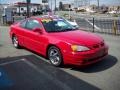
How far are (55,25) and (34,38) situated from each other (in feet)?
2.83

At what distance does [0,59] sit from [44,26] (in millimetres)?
1973

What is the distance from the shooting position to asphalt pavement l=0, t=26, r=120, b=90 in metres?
5.80

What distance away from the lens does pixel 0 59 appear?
8.45m

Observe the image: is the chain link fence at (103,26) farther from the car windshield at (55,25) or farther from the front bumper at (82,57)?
the front bumper at (82,57)

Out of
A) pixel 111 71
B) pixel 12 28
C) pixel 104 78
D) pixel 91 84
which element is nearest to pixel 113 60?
pixel 111 71

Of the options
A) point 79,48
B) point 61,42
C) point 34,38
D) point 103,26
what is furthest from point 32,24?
point 103,26

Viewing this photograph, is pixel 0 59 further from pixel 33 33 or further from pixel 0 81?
pixel 0 81

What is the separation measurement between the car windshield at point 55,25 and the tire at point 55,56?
2.66 feet

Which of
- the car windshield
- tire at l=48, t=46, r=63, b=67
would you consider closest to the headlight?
tire at l=48, t=46, r=63, b=67

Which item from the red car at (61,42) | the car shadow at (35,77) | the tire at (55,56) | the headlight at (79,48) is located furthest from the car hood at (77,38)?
the car shadow at (35,77)

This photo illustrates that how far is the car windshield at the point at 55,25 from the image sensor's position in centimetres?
811

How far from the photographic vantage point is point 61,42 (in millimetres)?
7094

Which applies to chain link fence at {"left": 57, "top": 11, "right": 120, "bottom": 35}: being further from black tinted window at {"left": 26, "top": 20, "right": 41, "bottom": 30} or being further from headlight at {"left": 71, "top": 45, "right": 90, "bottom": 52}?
headlight at {"left": 71, "top": 45, "right": 90, "bottom": 52}

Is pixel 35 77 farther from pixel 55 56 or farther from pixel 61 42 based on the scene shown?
pixel 61 42
